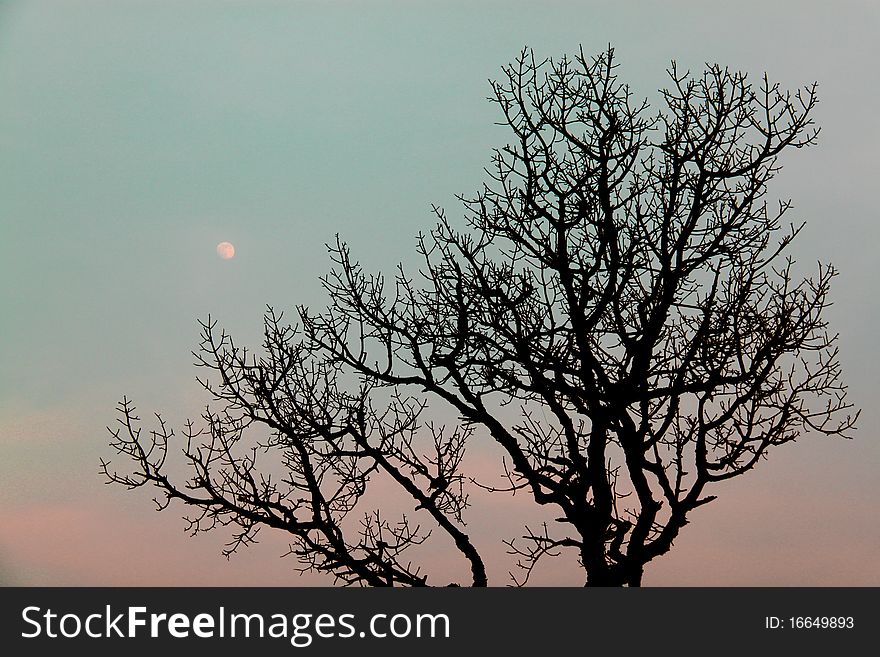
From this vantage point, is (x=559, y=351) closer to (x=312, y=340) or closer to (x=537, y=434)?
(x=537, y=434)

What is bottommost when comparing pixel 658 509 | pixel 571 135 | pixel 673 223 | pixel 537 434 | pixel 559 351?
pixel 658 509

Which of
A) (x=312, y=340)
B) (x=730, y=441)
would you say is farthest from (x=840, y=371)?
(x=312, y=340)

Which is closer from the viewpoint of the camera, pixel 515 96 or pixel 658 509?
pixel 658 509

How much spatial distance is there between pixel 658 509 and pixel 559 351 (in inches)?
75.2

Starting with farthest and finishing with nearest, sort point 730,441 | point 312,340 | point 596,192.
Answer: point 312,340 < point 596,192 < point 730,441

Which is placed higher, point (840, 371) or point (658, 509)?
point (840, 371)

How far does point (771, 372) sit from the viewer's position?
10562mm

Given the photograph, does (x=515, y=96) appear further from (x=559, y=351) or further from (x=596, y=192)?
(x=559, y=351)
